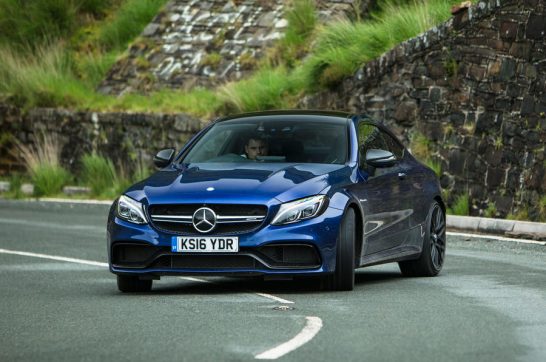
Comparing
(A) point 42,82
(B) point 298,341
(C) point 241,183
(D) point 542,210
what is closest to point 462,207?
(D) point 542,210

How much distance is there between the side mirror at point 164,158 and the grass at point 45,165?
1685 centimetres

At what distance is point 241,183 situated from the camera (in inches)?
464

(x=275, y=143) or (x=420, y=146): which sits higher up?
(x=275, y=143)

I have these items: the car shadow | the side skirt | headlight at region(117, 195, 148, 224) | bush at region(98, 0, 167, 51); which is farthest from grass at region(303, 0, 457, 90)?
headlight at region(117, 195, 148, 224)

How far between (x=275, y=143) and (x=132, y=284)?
179cm

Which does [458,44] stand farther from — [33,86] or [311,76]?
[33,86]

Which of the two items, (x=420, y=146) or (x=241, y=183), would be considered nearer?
(x=241, y=183)

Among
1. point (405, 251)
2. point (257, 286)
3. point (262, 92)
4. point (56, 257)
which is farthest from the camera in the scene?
point (262, 92)

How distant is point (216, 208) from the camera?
11.5 meters

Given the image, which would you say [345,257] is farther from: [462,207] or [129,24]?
[129,24]

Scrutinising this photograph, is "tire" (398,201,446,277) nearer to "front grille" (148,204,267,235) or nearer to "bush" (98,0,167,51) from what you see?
"front grille" (148,204,267,235)

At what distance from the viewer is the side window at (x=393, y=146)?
543 inches

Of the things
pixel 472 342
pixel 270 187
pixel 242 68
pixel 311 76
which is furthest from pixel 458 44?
pixel 472 342

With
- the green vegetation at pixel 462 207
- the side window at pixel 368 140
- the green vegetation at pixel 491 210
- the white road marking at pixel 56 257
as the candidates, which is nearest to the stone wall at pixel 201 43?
the green vegetation at pixel 462 207
